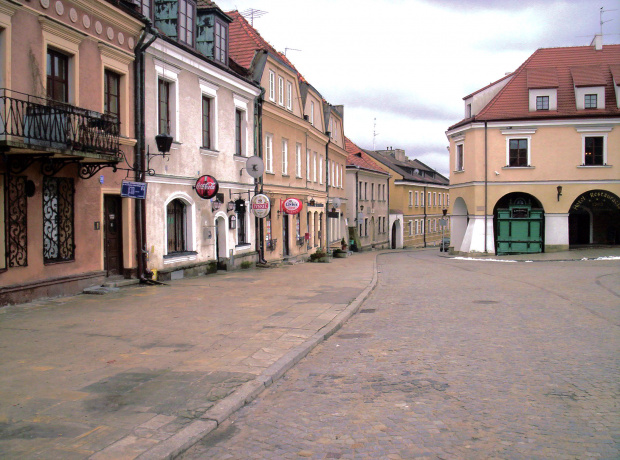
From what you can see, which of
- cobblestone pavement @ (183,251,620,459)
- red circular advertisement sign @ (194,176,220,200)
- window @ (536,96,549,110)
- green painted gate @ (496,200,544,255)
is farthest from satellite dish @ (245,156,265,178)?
window @ (536,96,549,110)

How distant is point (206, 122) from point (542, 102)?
2372 centimetres

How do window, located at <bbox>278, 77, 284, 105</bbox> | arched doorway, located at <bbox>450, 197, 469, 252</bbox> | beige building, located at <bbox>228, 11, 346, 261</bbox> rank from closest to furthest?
beige building, located at <bbox>228, 11, 346, 261</bbox> → window, located at <bbox>278, 77, 284, 105</bbox> → arched doorway, located at <bbox>450, 197, 469, 252</bbox>

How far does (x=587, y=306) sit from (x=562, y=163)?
77.7 ft

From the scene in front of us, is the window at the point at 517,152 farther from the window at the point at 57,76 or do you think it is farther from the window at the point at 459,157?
the window at the point at 57,76

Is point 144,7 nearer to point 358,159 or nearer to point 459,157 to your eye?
point 459,157

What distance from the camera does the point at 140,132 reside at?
1479 cm

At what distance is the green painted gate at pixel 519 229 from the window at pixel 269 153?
16.6 m

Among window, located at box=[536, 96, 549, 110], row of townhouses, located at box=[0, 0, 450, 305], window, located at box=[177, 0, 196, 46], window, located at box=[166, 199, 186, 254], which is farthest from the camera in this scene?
window, located at box=[536, 96, 549, 110]

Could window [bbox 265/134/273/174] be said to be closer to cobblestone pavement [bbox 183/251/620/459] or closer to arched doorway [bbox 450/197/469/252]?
cobblestone pavement [bbox 183/251/620/459]

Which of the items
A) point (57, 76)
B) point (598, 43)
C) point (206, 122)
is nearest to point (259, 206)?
point (206, 122)

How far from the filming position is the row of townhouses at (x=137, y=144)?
1079 cm

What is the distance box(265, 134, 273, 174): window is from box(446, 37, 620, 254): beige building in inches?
598

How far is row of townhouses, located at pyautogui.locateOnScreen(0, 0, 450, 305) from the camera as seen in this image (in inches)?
425

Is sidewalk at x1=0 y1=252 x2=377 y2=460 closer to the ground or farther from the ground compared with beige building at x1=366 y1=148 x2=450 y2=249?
closer to the ground
